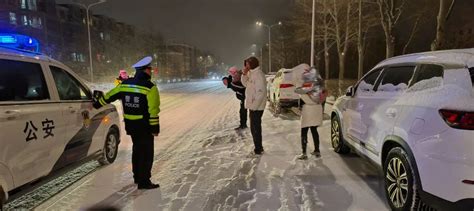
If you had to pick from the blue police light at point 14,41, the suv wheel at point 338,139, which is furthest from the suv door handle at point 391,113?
the blue police light at point 14,41

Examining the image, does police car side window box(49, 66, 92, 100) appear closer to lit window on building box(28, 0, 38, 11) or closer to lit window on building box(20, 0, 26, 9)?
lit window on building box(20, 0, 26, 9)

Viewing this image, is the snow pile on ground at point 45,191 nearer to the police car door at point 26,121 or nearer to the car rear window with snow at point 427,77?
the police car door at point 26,121

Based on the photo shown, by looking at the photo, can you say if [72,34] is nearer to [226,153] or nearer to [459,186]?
[226,153]

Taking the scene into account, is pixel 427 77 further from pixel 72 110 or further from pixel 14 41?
pixel 14 41

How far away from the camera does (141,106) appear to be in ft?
16.0

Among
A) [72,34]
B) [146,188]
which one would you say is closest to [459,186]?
[146,188]

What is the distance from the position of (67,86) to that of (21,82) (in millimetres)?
1005

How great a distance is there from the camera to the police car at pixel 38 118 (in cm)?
371

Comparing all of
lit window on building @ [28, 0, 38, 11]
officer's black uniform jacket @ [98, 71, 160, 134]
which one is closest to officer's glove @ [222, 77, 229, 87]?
officer's black uniform jacket @ [98, 71, 160, 134]

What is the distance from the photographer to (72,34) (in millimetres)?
61938

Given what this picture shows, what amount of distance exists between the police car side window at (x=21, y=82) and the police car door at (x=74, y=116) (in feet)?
1.02

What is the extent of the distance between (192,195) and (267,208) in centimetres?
101

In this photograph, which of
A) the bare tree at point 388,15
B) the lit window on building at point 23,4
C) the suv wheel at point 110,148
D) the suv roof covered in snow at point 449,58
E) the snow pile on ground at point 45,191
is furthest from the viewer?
the lit window on building at point 23,4

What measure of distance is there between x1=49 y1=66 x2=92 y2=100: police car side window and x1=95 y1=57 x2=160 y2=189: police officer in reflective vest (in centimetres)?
47
